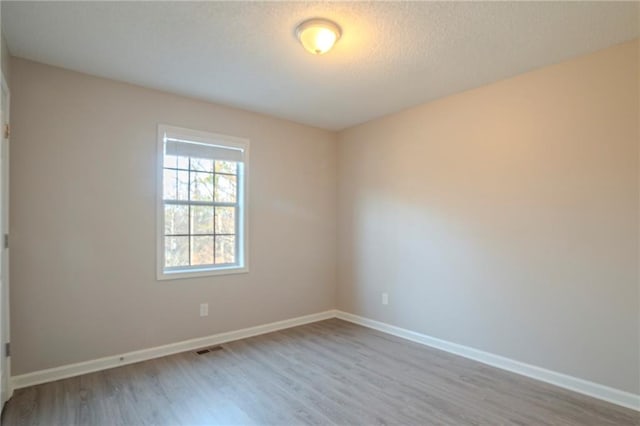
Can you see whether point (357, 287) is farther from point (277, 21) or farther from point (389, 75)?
point (277, 21)

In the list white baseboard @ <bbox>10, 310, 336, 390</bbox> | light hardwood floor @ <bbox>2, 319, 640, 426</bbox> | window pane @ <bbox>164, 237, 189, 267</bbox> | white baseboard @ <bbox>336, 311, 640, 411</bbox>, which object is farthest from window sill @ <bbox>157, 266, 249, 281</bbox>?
white baseboard @ <bbox>336, 311, 640, 411</bbox>

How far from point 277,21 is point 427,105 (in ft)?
6.78

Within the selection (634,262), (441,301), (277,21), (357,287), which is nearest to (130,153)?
(277,21)

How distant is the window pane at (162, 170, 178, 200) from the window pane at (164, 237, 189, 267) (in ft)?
1.40

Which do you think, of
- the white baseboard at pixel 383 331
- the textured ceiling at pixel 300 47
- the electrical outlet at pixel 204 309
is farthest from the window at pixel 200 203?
the white baseboard at pixel 383 331

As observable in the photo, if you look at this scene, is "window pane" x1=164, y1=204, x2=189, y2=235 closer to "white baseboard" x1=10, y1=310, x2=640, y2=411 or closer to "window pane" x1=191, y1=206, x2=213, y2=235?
"window pane" x1=191, y1=206, x2=213, y2=235

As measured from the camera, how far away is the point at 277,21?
2252mm

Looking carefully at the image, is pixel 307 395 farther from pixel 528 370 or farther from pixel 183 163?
pixel 183 163

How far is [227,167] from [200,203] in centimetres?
52

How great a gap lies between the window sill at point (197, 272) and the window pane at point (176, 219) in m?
0.40

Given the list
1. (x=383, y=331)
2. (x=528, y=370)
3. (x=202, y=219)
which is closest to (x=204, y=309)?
(x=202, y=219)

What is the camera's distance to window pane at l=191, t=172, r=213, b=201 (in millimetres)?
3711

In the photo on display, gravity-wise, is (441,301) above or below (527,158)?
below

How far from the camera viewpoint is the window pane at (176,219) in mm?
3520
